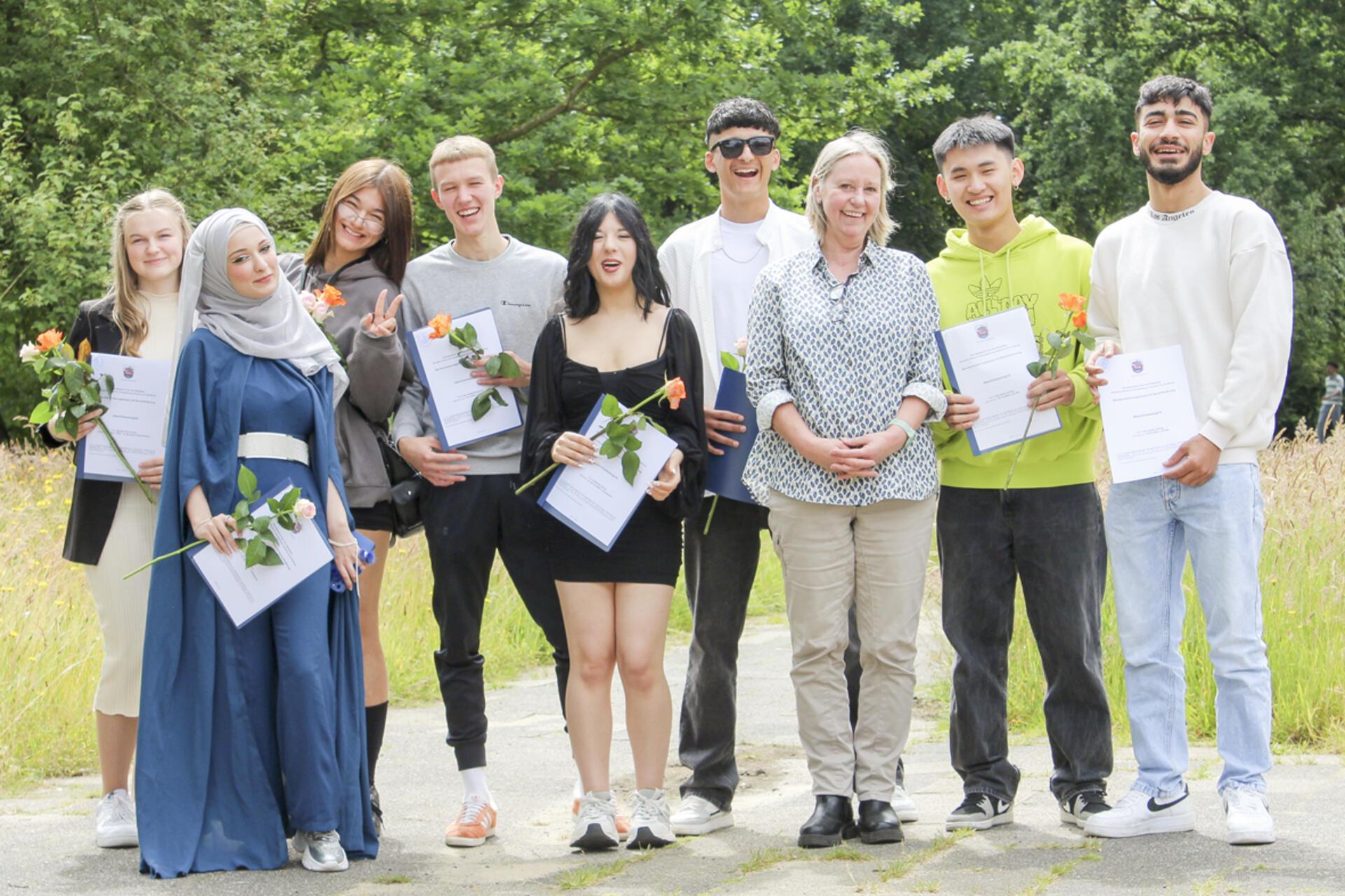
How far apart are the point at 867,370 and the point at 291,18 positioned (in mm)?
15167

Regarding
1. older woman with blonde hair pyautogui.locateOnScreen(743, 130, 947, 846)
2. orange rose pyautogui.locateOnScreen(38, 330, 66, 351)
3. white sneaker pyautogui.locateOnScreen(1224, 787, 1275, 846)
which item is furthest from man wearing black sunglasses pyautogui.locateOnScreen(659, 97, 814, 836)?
orange rose pyautogui.locateOnScreen(38, 330, 66, 351)

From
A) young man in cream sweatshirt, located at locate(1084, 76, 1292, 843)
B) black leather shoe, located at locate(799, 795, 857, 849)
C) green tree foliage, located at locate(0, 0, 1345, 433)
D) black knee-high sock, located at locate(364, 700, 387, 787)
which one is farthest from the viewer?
green tree foliage, located at locate(0, 0, 1345, 433)

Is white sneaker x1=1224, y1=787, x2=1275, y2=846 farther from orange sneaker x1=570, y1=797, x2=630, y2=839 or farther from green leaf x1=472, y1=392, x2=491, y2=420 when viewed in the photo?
green leaf x1=472, y1=392, x2=491, y2=420

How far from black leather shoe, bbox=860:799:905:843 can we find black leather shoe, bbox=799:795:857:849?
0.06 meters

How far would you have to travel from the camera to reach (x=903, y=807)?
18.6 feet

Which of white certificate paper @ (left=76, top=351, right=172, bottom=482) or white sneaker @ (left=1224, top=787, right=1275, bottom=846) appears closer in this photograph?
white sneaker @ (left=1224, top=787, right=1275, bottom=846)

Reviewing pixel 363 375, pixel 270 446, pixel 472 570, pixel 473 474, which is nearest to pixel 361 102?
pixel 363 375

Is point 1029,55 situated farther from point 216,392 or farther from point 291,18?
point 216,392

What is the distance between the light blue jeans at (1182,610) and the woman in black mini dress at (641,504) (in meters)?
1.52

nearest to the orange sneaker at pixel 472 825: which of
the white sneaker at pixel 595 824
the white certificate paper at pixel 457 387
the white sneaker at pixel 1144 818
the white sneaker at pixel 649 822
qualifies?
the white sneaker at pixel 595 824

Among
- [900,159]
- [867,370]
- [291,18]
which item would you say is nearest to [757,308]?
[867,370]

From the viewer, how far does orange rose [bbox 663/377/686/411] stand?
5141 mm

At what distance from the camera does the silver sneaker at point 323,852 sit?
5070 millimetres

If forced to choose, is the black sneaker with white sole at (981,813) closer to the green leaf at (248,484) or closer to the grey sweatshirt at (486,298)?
the grey sweatshirt at (486,298)
